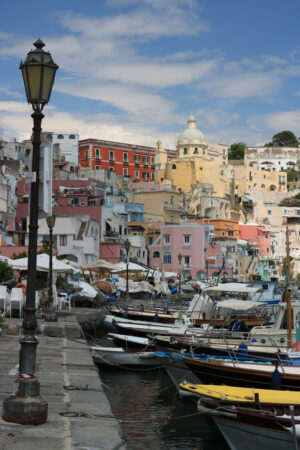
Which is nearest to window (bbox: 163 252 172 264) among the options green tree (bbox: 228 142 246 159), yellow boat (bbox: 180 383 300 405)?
yellow boat (bbox: 180 383 300 405)

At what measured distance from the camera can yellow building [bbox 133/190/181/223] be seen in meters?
97.8

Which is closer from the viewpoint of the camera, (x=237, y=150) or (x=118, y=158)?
(x=118, y=158)

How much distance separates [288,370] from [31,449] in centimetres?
973

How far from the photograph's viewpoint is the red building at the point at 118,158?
11569 cm

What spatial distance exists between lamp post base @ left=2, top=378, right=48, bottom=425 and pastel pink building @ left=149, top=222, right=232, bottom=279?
77454 mm

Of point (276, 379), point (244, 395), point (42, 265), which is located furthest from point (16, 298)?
point (244, 395)

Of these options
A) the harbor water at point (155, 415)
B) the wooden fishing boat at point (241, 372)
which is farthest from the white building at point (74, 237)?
the wooden fishing boat at point (241, 372)

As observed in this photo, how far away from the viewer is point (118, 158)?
4665 inches

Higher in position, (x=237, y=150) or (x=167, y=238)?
(x=237, y=150)

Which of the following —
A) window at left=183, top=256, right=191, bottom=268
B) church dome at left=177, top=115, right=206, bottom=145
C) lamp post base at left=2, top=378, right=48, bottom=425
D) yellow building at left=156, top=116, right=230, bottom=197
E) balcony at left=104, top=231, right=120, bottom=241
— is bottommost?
lamp post base at left=2, top=378, right=48, bottom=425

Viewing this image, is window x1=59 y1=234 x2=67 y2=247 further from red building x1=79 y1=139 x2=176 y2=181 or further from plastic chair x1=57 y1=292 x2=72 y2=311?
red building x1=79 y1=139 x2=176 y2=181

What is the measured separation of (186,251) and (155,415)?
69.4 m

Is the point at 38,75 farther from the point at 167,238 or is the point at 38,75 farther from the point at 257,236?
the point at 257,236

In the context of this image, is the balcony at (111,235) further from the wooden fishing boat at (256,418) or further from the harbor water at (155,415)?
the wooden fishing boat at (256,418)
